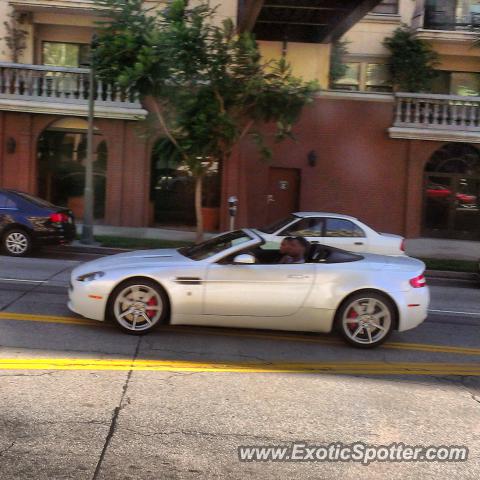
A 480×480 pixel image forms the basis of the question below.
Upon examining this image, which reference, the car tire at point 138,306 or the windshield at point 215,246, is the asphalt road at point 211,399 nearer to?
the car tire at point 138,306

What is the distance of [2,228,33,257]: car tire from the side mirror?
25.8ft

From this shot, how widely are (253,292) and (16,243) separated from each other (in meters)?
8.22

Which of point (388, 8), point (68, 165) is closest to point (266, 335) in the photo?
point (68, 165)

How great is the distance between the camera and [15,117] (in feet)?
63.3

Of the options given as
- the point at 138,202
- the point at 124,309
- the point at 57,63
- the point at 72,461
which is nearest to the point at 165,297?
the point at 124,309

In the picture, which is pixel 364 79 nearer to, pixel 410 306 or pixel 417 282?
pixel 417 282

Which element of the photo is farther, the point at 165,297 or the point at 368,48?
the point at 368,48

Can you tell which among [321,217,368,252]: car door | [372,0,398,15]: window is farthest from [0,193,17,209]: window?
[372,0,398,15]: window

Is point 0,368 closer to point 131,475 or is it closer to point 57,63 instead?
point 131,475

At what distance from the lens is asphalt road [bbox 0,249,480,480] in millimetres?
3838

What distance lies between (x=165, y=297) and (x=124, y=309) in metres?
0.48

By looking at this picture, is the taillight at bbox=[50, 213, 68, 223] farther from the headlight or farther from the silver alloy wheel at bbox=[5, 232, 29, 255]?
the headlight

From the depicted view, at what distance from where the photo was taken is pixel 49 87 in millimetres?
19000

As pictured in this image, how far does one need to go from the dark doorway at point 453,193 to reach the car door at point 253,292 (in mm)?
14173
